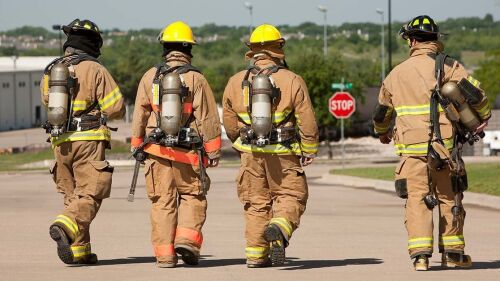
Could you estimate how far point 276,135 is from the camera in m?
13.5

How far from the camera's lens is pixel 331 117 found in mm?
67875

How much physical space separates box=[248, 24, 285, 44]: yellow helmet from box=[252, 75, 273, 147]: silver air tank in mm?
404

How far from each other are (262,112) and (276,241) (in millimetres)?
1152

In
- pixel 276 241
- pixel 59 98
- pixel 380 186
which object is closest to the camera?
pixel 276 241

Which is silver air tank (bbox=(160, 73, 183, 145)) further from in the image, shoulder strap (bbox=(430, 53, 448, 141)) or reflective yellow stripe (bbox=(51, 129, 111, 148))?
shoulder strap (bbox=(430, 53, 448, 141))

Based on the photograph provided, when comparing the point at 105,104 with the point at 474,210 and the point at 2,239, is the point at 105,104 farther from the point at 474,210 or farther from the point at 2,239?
the point at 474,210

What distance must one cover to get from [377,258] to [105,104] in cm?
293

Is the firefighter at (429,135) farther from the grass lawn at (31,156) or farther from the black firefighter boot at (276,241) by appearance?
the grass lawn at (31,156)

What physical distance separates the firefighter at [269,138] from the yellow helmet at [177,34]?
55 centimetres

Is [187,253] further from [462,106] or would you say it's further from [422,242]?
[462,106]

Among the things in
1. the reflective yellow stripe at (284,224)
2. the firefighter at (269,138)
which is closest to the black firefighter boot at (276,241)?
the reflective yellow stripe at (284,224)

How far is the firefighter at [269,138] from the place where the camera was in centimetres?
1337

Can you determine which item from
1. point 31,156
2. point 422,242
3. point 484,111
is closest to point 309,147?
point 422,242

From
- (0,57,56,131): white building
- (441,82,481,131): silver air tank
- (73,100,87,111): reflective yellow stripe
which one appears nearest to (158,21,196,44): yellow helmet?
(73,100,87,111): reflective yellow stripe
